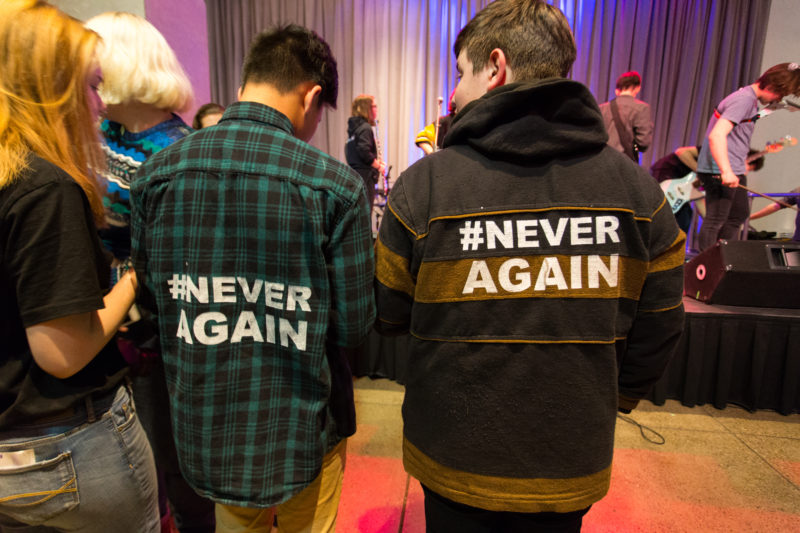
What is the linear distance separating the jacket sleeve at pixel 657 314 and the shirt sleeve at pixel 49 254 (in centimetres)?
97

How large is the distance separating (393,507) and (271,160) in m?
1.52

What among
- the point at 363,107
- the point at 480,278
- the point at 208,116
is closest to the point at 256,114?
the point at 480,278

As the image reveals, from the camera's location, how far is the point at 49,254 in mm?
577

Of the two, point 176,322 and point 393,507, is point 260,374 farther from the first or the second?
point 393,507

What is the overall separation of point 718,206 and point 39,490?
153 inches

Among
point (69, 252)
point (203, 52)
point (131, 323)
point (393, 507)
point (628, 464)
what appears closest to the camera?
point (69, 252)

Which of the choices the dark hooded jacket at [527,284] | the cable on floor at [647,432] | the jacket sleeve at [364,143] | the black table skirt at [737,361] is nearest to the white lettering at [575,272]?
the dark hooded jacket at [527,284]

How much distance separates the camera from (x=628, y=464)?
1824 mm

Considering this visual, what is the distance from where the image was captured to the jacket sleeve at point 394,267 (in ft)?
2.40

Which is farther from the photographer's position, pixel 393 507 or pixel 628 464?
pixel 628 464

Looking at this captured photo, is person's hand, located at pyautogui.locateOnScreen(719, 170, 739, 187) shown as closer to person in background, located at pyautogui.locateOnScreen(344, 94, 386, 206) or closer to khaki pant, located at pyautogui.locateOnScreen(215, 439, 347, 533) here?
person in background, located at pyautogui.locateOnScreen(344, 94, 386, 206)

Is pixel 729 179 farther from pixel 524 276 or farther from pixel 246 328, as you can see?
pixel 246 328

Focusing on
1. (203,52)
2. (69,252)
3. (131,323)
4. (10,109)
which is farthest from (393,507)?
(203,52)

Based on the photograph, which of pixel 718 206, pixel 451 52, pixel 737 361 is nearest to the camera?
pixel 737 361
